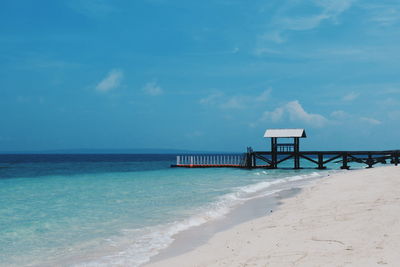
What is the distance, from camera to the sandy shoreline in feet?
19.4

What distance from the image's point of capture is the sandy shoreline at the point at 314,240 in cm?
591

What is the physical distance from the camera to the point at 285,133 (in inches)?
1721

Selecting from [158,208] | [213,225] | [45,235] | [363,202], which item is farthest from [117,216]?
[363,202]

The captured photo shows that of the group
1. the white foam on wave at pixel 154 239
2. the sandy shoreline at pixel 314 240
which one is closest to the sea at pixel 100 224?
the white foam on wave at pixel 154 239

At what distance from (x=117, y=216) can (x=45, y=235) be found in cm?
305

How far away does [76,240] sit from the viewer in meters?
9.77

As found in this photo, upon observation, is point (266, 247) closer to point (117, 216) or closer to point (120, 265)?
point (120, 265)

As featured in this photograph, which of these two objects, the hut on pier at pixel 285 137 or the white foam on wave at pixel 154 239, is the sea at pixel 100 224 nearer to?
the white foam on wave at pixel 154 239

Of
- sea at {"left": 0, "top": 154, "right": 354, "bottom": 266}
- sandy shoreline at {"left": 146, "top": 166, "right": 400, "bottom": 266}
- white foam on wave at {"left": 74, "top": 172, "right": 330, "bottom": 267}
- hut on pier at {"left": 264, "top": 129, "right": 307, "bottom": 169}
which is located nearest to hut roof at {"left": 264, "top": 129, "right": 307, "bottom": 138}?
hut on pier at {"left": 264, "top": 129, "right": 307, "bottom": 169}

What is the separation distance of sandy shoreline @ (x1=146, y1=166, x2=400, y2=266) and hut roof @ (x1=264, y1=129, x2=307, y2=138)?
108 feet

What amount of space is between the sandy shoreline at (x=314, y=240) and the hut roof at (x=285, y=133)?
32904 millimetres

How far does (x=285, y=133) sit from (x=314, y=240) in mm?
37474

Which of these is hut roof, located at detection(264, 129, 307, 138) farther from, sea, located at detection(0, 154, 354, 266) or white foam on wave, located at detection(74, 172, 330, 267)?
white foam on wave, located at detection(74, 172, 330, 267)

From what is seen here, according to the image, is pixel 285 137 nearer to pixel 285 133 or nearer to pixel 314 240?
pixel 285 133
